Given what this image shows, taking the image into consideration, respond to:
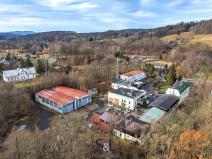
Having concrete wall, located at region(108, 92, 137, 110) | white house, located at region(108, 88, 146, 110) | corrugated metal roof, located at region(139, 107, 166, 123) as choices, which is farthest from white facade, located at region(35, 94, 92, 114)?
corrugated metal roof, located at region(139, 107, 166, 123)

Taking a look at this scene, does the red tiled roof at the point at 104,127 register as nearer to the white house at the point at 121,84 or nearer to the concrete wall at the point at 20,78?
the white house at the point at 121,84

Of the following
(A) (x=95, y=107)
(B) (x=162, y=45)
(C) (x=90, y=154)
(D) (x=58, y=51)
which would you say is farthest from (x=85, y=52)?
(C) (x=90, y=154)

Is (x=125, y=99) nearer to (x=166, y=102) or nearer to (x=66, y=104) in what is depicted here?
(x=166, y=102)

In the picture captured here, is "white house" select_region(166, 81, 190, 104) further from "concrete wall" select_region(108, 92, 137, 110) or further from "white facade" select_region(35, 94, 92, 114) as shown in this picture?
"white facade" select_region(35, 94, 92, 114)

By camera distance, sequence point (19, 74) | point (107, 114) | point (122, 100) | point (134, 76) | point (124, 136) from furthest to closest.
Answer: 1. point (134, 76)
2. point (19, 74)
3. point (122, 100)
4. point (107, 114)
5. point (124, 136)

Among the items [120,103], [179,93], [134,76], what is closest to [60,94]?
[120,103]

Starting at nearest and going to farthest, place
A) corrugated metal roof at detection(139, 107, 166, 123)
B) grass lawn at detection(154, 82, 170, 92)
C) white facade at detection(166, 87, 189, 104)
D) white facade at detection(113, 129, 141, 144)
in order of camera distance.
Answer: white facade at detection(113, 129, 141, 144) → corrugated metal roof at detection(139, 107, 166, 123) → white facade at detection(166, 87, 189, 104) → grass lawn at detection(154, 82, 170, 92)

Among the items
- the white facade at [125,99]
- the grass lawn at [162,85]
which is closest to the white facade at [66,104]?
the white facade at [125,99]
